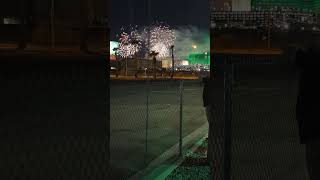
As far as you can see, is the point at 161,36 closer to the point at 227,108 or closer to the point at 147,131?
the point at 147,131

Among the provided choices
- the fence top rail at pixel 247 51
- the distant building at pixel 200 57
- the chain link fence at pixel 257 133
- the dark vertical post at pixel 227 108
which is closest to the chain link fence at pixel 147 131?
the distant building at pixel 200 57

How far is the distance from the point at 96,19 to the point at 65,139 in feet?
6.58

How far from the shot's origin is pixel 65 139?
269 inches

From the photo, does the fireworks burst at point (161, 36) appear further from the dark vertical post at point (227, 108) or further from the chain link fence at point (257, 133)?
the dark vertical post at point (227, 108)

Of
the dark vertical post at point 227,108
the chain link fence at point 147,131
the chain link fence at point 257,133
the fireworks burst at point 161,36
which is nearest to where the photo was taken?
the dark vertical post at point 227,108

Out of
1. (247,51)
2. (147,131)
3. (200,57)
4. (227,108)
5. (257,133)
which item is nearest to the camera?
(227,108)

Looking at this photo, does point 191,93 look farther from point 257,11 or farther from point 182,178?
point 257,11

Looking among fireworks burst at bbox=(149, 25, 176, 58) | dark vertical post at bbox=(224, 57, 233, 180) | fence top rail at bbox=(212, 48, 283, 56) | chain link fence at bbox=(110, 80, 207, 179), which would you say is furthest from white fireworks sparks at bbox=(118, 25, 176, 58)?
dark vertical post at bbox=(224, 57, 233, 180)

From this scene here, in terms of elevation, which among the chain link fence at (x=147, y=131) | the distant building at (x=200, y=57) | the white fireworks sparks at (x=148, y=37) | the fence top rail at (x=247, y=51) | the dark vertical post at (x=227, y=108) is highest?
the white fireworks sparks at (x=148, y=37)

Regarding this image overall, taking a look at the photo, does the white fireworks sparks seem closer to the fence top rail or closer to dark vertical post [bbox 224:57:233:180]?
the fence top rail

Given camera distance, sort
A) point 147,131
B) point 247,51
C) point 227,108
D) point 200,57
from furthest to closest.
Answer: point 200,57, point 147,131, point 247,51, point 227,108

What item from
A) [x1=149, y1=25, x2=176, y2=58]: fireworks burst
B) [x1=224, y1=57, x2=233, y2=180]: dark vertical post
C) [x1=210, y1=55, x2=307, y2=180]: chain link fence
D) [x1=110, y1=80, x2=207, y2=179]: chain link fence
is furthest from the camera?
[x1=110, y1=80, x2=207, y2=179]: chain link fence

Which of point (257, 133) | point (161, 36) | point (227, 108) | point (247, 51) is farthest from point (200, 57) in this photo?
point (227, 108)

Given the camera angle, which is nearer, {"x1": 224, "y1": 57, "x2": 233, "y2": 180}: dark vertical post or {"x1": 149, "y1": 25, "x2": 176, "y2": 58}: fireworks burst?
{"x1": 224, "y1": 57, "x2": 233, "y2": 180}: dark vertical post
